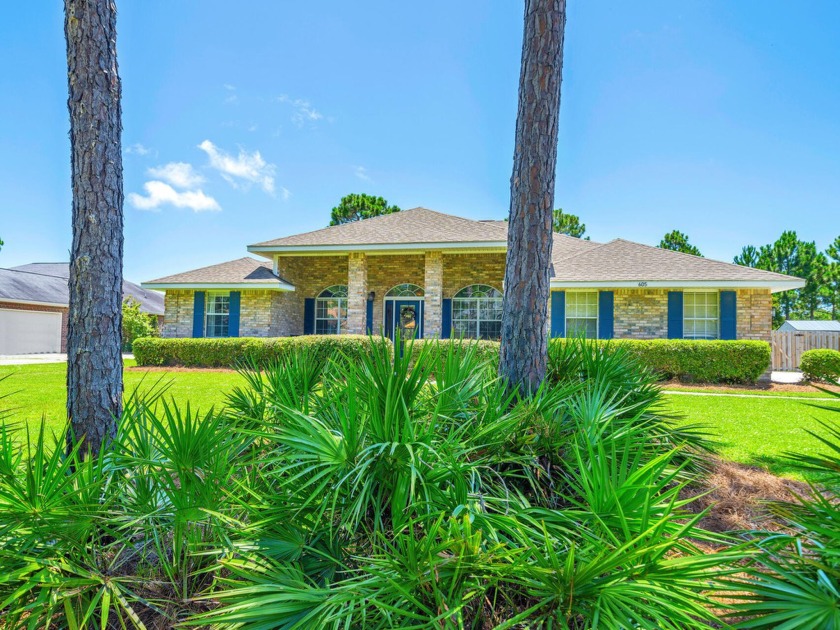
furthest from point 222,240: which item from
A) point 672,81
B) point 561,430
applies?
point 561,430

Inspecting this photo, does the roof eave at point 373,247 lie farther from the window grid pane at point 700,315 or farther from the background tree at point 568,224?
the background tree at point 568,224

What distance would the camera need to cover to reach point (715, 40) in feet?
43.0

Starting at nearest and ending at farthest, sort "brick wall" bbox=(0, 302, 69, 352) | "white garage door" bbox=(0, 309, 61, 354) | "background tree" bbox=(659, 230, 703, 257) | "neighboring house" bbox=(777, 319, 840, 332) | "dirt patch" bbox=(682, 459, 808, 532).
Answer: "dirt patch" bbox=(682, 459, 808, 532) < "white garage door" bbox=(0, 309, 61, 354) < "brick wall" bbox=(0, 302, 69, 352) < "neighboring house" bbox=(777, 319, 840, 332) < "background tree" bbox=(659, 230, 703, 257)

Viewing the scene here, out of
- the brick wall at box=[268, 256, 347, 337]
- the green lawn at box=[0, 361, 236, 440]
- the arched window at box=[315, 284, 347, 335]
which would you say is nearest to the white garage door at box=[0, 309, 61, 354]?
the green lawn at box=[0, 361, 236, 440]

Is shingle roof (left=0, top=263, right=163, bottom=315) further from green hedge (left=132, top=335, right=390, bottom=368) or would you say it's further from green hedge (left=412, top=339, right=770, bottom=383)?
green hedge (left=412, top=339, right=770, bottom=383)

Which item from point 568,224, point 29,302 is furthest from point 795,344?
point 29,302

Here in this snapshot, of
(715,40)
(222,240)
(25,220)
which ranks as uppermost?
(715,40)

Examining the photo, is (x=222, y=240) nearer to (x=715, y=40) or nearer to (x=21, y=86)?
(x=21, y=86)

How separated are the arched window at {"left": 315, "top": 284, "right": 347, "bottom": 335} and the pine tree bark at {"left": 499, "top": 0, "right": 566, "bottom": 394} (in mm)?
16211

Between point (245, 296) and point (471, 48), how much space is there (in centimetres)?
1237

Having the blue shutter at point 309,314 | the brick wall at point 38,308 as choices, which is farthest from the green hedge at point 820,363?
the brick wall at point 38,308

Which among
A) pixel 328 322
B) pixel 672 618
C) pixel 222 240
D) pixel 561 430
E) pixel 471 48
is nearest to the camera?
pixel 672 618

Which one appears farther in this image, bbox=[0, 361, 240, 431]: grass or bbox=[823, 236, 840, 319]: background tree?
bbox=[823, 236, 840, 319]: background tree

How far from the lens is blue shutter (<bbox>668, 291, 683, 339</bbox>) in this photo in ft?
50.2
